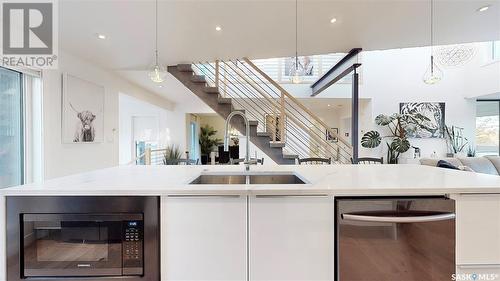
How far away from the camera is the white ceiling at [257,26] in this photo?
2533 millimetres

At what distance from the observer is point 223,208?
1.21 meters

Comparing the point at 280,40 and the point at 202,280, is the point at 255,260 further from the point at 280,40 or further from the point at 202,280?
the point at 280,40

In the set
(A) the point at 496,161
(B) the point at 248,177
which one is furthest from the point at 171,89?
(A) the point at 496,161

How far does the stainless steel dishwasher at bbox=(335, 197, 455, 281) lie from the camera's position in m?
1.20

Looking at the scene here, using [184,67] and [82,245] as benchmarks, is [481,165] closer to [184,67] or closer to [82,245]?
[184,67]

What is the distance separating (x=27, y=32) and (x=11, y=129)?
1.09 metres

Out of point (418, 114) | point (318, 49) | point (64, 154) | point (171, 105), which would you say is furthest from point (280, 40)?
point (171, 105)

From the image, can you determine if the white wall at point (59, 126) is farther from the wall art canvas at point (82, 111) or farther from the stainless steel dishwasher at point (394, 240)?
the stainless steel dishwasher at point (394, 240)

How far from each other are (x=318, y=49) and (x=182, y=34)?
1.86 meters

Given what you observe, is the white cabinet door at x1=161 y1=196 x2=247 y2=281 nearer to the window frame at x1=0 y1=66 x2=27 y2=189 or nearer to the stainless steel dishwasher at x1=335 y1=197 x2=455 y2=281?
the stainless steel dishwasher at x1=335 y1=197 x2=455 y2=281

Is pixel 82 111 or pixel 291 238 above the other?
pixel 82 111

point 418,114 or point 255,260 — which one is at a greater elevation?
point 418,114

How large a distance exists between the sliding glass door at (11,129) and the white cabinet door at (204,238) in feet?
9.01

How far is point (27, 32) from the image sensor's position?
8.70ft
